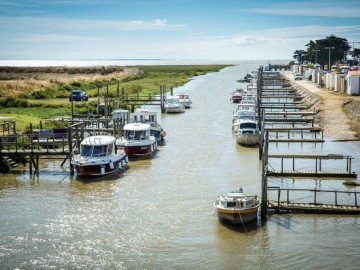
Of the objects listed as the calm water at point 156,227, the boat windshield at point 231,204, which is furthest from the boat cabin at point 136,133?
the boat windshield at point 231,204

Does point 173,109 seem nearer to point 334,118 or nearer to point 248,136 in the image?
point 334,118

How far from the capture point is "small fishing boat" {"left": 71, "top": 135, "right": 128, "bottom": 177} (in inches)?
1345

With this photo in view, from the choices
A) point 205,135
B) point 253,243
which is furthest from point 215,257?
point 205,135

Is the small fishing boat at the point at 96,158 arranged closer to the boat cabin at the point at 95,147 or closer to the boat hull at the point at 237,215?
the boat cabin at the point at 95,147

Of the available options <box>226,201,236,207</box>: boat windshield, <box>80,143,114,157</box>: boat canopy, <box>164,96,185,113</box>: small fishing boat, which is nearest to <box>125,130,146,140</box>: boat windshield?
<box>80,143,114,157</box>: boat canopy

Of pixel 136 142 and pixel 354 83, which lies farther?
pixel 354 83

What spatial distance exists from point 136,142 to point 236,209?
1756 cm

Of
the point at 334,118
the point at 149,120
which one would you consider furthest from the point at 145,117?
the point at 334,118

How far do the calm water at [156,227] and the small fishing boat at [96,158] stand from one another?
99 centimetres

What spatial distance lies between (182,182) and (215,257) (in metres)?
11.4

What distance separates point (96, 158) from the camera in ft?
114

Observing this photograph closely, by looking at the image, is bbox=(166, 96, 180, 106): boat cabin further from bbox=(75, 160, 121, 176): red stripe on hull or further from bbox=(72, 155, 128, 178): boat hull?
bbox=(75, 160, 121, 176): red stripe on hull

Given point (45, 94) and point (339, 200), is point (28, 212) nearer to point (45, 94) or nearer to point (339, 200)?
point (339, 200)

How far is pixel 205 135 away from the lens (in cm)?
5128
